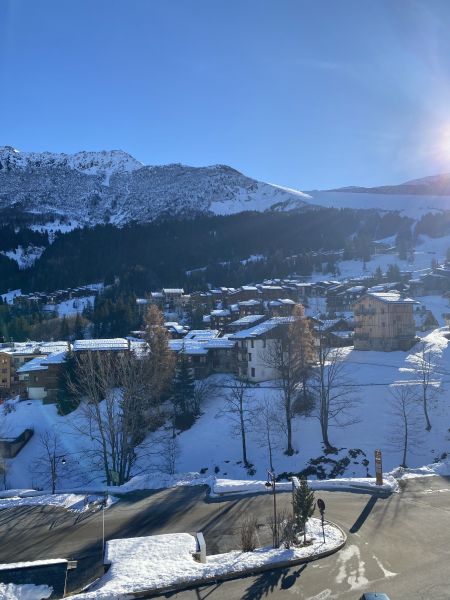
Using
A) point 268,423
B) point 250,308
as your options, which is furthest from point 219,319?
point 268,423

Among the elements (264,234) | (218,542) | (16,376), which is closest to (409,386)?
(218,542)

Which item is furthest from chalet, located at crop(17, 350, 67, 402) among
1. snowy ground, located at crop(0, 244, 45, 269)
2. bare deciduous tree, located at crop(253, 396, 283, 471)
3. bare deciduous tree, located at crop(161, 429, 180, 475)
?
snowy ground, located at crop(0, 244, 45, 269)

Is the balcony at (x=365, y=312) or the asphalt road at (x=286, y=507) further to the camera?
the balcony at (x=365, y=312)

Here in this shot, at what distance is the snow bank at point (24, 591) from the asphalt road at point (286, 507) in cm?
85

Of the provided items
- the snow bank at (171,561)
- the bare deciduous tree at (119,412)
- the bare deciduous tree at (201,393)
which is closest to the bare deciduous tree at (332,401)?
the bare deciduous tree at (201,393)

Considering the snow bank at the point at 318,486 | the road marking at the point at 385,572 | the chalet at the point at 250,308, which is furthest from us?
the chalet at the point at 250,308

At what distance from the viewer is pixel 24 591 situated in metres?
10.5

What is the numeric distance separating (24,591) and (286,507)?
862 centimetres

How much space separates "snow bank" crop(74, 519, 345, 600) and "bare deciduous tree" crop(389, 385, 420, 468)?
14.6 m

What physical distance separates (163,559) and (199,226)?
164057 mm

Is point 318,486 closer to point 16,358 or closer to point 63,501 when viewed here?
point 63,501

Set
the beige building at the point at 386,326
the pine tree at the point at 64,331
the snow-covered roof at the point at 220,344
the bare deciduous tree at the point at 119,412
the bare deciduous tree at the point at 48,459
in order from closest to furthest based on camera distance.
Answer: the bare deciduous tree at the point at 119,412 < the bare deciduous tree at the point at 48,459 < the snow-covered roof at the point at 220,344 < the beige building at the point at 386,326 < the pine tree at the point at 64,331

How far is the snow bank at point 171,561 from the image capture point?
1077 centimetres

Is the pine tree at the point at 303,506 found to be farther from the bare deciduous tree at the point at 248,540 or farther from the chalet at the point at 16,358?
the chalet at the point at 16,358
